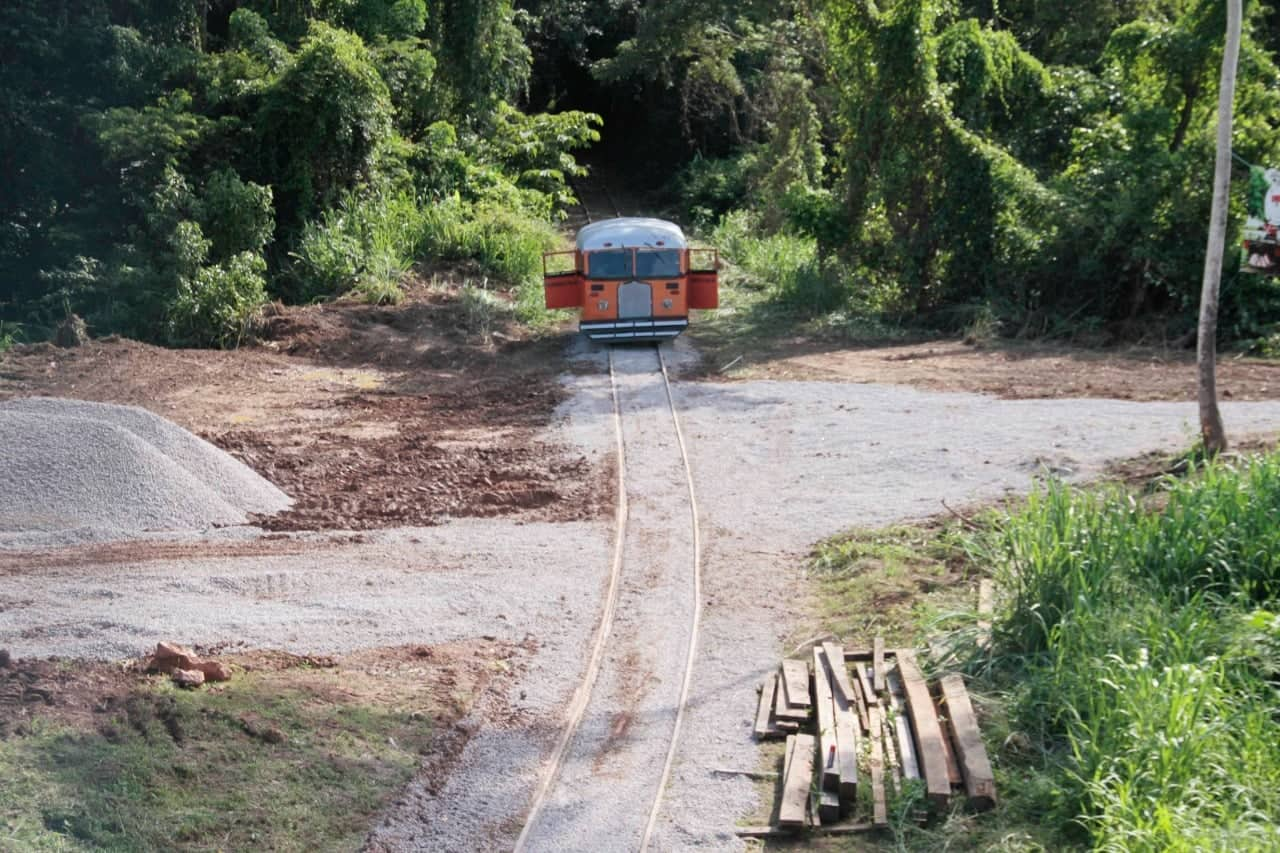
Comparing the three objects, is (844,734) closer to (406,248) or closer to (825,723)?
(825,723)

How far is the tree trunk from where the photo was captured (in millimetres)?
11742

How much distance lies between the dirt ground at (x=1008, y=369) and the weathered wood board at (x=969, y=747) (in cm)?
960

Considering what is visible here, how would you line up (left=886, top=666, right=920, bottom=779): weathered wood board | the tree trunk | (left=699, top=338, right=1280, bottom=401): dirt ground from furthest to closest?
(left=699, top=338, right=1280, bottom=401): dirt ground
the tree trunk
(left=886, top=666, right=920, bottom=779): weathered wood board

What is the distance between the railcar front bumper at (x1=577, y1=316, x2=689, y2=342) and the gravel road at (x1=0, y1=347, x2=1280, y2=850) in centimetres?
389

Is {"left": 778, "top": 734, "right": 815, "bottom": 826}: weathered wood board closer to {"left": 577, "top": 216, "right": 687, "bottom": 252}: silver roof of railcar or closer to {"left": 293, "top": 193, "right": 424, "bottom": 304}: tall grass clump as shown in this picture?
{"left": 577, "top": 216, "right": 687, "bottom": 252}: silver roof of railcar

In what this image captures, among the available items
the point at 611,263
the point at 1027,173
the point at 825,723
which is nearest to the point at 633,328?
the point at 611,263

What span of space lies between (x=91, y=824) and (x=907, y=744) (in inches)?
186

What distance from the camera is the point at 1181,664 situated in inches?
307

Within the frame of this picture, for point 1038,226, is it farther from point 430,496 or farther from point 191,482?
point 191,482

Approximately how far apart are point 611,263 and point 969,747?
47.0ft

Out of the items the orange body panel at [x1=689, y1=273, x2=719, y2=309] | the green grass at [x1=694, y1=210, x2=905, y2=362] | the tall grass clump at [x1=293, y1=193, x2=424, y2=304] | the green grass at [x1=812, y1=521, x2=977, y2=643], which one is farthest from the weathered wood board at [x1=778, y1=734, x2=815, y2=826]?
the tall grass clump at [x1=293, y1=193, x2=424, y2=304]

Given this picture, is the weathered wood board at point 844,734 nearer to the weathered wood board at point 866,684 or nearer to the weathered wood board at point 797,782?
the weathered wood board at point 866,684

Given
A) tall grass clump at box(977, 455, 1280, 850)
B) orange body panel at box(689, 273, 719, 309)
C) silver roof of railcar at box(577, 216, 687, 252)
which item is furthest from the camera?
orange body panel at box(689, 273, 719, 309)

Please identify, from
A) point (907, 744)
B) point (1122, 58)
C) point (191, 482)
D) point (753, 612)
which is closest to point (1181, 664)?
point (907, 744)
